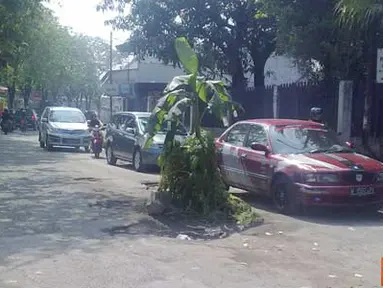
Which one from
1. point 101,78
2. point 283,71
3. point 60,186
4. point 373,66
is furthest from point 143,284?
point 101,78

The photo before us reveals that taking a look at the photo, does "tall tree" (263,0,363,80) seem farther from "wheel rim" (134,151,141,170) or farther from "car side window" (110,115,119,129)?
"car side window" (110,115,119,129)

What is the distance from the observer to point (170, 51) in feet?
79.6

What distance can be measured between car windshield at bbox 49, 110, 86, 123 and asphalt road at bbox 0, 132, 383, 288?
1314 cm

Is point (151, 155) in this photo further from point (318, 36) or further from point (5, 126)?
point (5, 126)

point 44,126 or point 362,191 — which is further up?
point 44,126

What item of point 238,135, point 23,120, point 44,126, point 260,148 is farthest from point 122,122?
point 23,120

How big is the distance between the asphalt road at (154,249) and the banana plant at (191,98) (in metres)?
1.60

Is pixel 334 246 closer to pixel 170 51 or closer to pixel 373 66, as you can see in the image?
pixel 373 66

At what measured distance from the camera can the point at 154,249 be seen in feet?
25.2

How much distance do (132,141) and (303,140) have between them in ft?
25.6

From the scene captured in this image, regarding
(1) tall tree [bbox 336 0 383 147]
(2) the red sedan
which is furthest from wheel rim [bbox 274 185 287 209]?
(1) tall tree [bbox 336 0 383 147]

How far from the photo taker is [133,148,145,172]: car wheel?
56.0 feet

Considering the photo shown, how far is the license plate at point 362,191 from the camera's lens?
31.9 feet

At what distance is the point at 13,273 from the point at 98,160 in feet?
48.1
